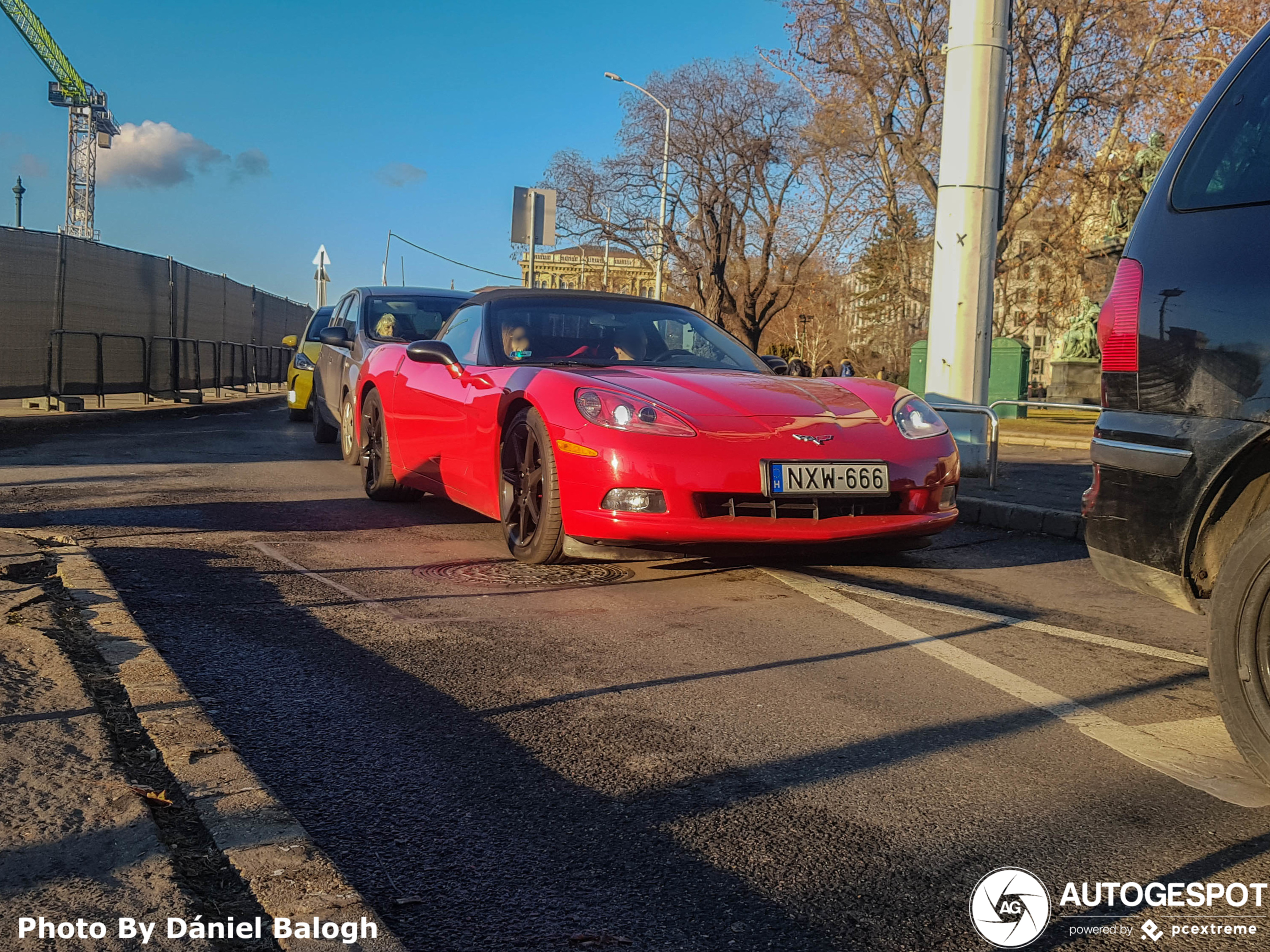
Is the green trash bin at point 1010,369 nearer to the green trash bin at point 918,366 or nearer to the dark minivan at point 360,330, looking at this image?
the green trash bin at point 918,366

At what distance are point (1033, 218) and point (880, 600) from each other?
2599cm

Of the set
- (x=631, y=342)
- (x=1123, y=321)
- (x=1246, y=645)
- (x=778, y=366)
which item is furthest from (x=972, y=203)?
(x=1246, y=645)

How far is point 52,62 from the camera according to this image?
327ft

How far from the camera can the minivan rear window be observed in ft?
9.81

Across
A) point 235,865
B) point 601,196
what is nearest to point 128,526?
point 235,865

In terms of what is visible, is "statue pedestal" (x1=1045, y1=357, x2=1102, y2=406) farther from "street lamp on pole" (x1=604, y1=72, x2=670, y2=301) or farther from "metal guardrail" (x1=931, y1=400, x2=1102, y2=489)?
"metal guardrail" (x1=931, y1=400, x2=1102, y2=489)

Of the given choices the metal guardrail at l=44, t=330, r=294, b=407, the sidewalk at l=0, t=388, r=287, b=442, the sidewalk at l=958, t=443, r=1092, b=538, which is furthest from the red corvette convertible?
the metal guardrail at l=44, t=330, r=294, b=407

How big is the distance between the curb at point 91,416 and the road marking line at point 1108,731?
36.4 feet

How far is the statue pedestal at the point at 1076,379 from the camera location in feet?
99.5

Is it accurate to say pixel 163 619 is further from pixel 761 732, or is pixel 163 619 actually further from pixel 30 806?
pixel 761 732

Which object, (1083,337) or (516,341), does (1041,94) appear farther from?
(516,341)

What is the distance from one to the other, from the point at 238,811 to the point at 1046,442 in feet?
49.4

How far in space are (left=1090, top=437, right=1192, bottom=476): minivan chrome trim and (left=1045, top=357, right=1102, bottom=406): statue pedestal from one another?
2781 cm

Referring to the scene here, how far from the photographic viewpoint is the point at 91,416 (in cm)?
1464
